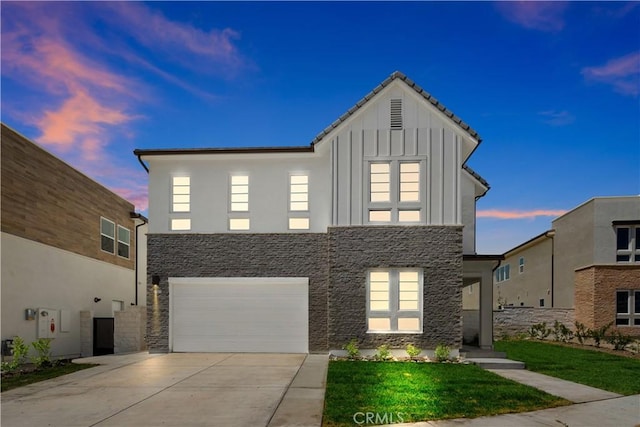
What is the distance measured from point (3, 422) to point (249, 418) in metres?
3.99

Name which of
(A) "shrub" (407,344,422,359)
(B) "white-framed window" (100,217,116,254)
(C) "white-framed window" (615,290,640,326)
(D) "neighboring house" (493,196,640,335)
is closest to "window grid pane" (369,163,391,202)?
(A) "shrub" (407,344,422,359)

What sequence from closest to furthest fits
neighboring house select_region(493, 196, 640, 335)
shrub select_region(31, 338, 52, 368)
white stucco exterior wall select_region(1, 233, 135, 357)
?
shrub select_region(31, 338, 52, 368), white stucco exterior wall select_region(1, 233, 135, 357), neighboring house select_region(493, 196, 640, 335)

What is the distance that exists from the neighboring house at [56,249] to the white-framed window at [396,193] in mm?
11606

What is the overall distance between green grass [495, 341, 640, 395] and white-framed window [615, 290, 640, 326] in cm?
508

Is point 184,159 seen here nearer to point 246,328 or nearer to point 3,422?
point 246,328

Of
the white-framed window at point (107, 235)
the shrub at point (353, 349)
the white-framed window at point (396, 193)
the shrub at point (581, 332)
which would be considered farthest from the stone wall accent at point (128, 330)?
the shrub at point (581, 332)

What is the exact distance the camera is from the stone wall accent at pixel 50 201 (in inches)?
548

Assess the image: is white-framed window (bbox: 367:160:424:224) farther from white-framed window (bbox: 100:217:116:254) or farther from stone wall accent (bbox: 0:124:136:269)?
white-framed window (bbox: 100:217:116:254)

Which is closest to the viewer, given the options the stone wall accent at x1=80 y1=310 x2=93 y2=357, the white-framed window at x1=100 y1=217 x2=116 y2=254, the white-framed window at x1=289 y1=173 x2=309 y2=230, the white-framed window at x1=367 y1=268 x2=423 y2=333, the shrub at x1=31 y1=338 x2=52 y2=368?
the shrub at x1=31 y1=338 x2=52 y2=368

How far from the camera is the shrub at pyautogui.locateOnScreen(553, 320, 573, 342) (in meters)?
21.7

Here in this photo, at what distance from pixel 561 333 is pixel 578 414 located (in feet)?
55.7

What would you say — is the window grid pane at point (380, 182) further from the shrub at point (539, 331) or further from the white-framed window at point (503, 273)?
the white-framed window at point (503, 273)

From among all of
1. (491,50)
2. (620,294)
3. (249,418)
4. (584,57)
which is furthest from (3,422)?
(620,294)

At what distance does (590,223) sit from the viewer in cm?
2300
